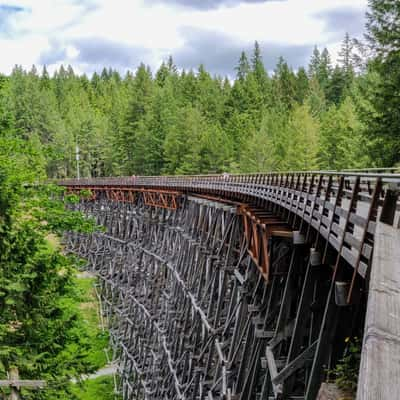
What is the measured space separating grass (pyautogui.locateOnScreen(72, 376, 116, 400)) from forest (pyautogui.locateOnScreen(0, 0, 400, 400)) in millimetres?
4661

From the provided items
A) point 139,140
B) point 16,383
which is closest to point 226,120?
point 139,140

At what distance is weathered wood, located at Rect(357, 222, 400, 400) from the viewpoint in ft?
4.57

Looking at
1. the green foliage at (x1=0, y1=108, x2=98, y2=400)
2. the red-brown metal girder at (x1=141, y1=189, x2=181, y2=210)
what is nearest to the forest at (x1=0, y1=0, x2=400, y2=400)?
the green foliage at (x1=0, y1=108, x2=98, y2=400)

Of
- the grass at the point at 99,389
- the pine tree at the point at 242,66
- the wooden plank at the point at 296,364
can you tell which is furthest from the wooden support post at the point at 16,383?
the pine tree at the point at 242,66

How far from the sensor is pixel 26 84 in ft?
307

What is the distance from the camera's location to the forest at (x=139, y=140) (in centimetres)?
938

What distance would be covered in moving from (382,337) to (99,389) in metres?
26.6

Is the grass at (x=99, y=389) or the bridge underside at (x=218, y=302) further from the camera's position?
the grass at (x=99, y=389)

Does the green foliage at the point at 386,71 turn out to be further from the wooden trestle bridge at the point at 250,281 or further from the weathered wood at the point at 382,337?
the weathered wood at the point at 382,337

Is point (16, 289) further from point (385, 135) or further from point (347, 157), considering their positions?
point (347, 157)

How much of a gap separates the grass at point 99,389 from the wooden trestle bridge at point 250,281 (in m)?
1.45

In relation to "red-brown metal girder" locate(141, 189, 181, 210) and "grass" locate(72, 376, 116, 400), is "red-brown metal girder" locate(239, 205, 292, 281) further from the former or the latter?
"grass" locate(72, 376, 116, 400)

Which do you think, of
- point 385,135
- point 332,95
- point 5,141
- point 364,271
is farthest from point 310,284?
point 332,95

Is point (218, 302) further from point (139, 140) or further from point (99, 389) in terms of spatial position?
point (139, 140)
